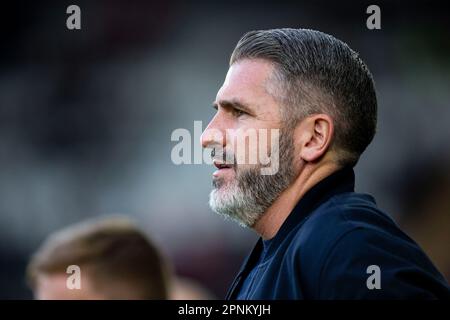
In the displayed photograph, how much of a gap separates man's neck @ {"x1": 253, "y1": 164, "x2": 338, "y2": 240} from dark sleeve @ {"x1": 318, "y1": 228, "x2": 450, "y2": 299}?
0.32 metres

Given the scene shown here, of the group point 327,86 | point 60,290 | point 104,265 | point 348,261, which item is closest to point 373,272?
point 348,261

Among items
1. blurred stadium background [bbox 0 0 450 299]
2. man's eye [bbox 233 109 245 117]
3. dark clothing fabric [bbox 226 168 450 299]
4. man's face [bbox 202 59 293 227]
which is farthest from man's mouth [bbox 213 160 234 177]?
blurred stadium background [bbox 0 0 450 299]

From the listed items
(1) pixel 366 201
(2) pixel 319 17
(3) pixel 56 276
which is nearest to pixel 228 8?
(2) pixel 319 17

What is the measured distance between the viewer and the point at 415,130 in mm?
5324

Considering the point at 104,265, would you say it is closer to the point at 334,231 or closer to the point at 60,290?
the point at 60,290

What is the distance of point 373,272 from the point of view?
1.45 m

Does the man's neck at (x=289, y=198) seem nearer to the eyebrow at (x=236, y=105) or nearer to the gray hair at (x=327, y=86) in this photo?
the gray hair at (x=327, y=86)

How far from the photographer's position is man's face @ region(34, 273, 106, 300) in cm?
208

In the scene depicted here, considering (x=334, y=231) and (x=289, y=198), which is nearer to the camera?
(x=334, y=231)

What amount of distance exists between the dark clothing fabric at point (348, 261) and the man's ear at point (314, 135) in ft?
0.49

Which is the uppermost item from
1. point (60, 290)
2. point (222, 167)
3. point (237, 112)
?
point (237, 112)

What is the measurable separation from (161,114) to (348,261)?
14.0 feet

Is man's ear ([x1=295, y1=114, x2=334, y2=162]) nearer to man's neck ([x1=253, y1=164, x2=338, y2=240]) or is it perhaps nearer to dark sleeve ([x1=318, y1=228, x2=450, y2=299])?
man's neck ([x1=253, y1=164, x2=338, y2=240])
